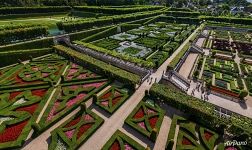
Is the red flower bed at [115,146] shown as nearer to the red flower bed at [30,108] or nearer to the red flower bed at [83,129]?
the red flower bed at [83,129]

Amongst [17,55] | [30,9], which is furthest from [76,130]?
[30,9]

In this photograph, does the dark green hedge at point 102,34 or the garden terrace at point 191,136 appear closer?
the garden terrace at point 191,136

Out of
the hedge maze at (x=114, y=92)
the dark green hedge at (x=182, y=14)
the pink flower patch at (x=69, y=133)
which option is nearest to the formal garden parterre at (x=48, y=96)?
the hedge maze at (x=114, y=92)

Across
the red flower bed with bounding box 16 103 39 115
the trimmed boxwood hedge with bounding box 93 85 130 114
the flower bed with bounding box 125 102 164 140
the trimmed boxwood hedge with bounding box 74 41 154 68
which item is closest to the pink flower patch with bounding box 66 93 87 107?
the trimmed boxwood hedge with bounding box 93 85 130 114

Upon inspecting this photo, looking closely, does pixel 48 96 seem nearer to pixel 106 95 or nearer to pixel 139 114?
pixel 106 95

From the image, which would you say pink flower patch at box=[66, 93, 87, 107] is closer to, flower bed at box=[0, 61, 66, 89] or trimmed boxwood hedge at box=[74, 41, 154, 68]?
flower bed at box=[0, 61, 66, 89]

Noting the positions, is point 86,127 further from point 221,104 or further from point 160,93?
point 221,104
